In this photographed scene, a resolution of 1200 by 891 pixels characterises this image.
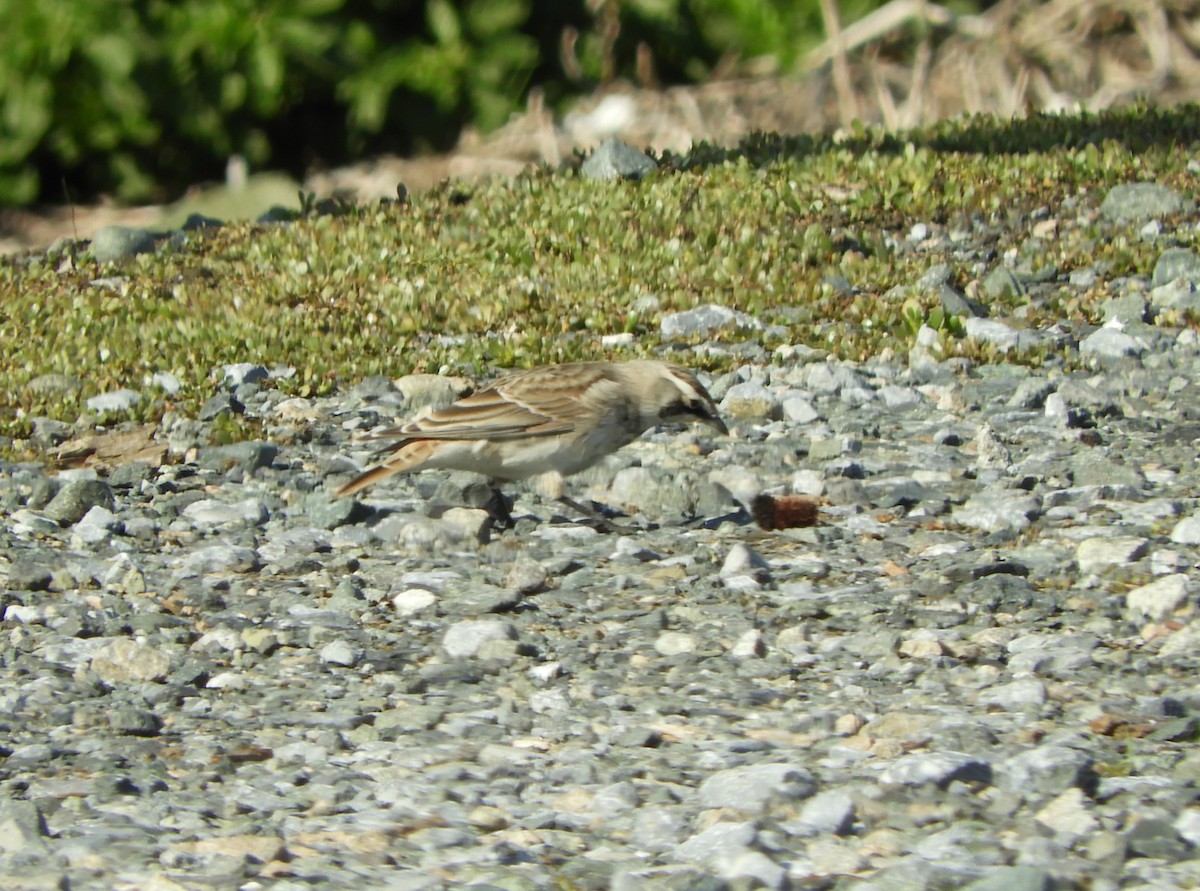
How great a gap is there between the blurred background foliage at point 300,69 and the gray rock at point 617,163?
131 inches

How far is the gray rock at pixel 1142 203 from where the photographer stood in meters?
12.6

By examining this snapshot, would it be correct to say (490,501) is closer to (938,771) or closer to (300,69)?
(938,771)

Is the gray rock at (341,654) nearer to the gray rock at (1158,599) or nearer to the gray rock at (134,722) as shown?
the gray rock at (134,722)

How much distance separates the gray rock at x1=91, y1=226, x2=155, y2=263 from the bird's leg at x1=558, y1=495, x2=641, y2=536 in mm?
5937

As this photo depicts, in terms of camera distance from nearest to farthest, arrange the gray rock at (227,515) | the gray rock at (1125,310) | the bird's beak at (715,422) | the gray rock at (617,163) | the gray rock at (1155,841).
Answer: the gray rock at (1155,841) < the gray rock at (227,515) < the bird's beak at (715,422) < the gray rock at (1125,310) < the gray rock at (617,163)

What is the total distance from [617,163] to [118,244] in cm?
365

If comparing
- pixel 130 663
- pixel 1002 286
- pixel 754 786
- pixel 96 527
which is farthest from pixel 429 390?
pixel 754 786

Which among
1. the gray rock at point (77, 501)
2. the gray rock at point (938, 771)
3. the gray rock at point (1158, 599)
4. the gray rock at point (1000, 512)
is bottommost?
the gray rock at point (938, 771)

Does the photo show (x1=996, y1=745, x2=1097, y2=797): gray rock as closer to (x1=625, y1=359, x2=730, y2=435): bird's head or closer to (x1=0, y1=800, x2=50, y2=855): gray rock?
(x1=0, y1=800, x2=50, y2=855): gray rock

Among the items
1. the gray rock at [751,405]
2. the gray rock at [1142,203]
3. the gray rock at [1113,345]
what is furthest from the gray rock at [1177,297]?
the gray rock at [751,405]

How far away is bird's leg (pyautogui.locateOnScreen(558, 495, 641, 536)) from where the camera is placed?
8.30 m

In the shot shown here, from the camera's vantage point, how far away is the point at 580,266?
1205 cm

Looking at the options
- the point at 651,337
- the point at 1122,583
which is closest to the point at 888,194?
the point at 651,337

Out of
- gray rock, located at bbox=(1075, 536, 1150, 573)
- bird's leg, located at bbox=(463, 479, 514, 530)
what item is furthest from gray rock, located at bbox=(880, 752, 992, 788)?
bird's leg, located at bbox=(463, 479, 514, 530)
